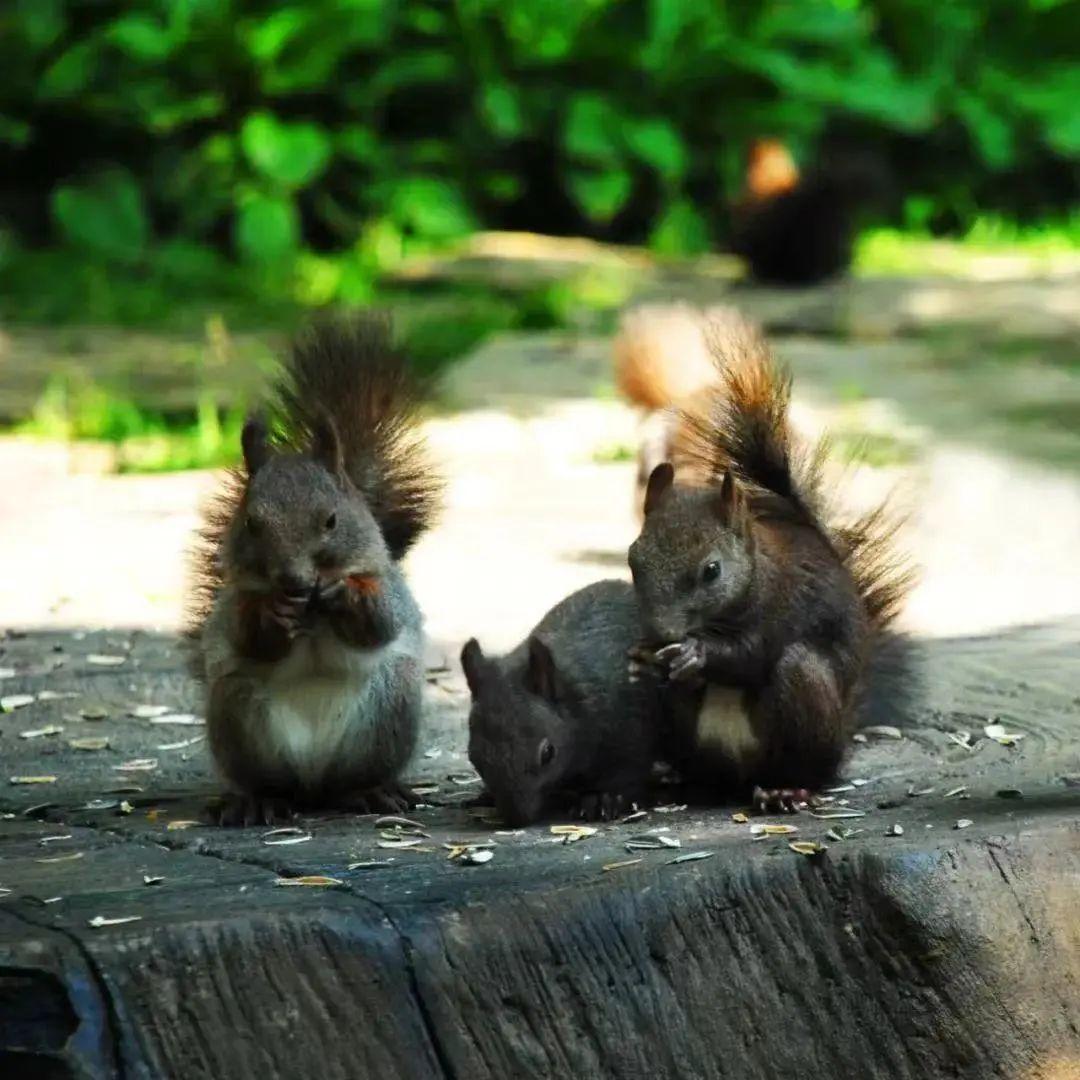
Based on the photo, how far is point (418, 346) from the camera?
9.96 m

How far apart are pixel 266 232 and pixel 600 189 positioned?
213 centimetres

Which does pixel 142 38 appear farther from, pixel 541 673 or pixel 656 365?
pixel 541 673

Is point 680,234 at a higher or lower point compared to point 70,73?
lower

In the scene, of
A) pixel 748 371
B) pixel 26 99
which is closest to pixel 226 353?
pixel 26 99

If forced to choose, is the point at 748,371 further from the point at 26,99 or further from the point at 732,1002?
the point at 26,99

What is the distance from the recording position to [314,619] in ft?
11.8

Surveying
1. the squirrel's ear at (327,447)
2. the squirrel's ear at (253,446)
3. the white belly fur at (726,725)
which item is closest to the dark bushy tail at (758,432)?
the white belly fur at (726,725)

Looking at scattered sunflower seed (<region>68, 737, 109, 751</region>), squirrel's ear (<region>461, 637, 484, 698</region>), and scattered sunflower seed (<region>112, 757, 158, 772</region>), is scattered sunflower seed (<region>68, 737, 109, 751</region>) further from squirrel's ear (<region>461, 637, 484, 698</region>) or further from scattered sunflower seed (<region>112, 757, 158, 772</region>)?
squirrel's ear (<region>461, 637, 484, 698</region>)

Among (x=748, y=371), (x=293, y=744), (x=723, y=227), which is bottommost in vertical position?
(x=293, y=744)

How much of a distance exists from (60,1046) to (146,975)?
0.42 feet

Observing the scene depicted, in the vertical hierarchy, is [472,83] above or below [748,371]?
above

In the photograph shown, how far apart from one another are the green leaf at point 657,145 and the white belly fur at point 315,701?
10093 mm

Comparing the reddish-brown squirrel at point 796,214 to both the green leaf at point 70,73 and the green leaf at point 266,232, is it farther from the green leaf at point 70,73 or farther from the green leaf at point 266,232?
the green leaf at point 70,73

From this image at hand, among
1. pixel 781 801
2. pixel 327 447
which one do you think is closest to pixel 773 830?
pixel 781 801
